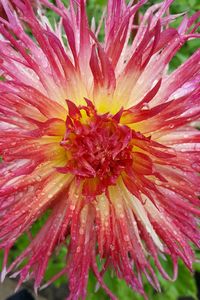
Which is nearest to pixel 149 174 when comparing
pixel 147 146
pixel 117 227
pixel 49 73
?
pixel 147 146

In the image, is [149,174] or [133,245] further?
[133,245]

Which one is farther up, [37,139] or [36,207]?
[37,139]

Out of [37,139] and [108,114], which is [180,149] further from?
[37,139]

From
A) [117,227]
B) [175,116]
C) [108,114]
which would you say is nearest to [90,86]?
[108,114]

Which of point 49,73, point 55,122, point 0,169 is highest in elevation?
point 49,73
